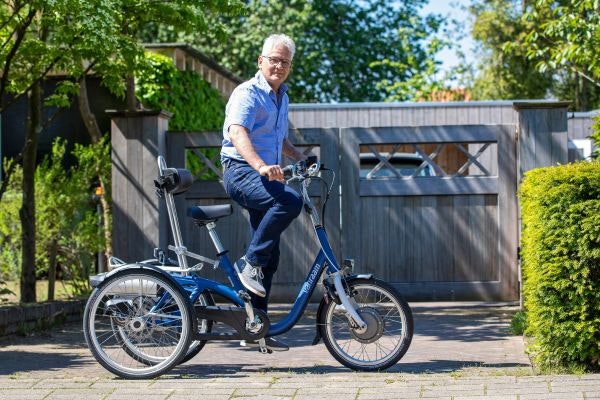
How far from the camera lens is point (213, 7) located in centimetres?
1002

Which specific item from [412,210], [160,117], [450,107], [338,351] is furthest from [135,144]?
[450,107]

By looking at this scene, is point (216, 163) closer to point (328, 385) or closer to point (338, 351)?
point (338, 351)

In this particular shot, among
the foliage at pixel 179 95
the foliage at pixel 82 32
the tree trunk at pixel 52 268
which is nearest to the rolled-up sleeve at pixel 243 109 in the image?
the foliage at pixel 82 32

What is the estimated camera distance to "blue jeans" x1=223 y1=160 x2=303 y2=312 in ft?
20.7

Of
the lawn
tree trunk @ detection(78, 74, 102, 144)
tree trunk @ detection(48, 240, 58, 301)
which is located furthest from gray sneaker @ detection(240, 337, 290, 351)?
tree trunk @ detection(78, 74, 102, 144)

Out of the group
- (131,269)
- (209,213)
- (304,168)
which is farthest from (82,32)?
(304,168)

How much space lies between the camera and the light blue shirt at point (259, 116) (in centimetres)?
643

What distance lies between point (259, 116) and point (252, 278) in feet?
3.09

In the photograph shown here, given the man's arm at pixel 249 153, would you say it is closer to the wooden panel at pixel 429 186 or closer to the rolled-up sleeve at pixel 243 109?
the rolled-up sleeve at pixel 243 109

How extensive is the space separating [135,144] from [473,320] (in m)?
3.38

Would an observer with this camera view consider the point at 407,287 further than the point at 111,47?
Yes

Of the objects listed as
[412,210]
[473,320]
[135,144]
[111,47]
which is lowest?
[473,320]

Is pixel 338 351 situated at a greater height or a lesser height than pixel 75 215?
lesser

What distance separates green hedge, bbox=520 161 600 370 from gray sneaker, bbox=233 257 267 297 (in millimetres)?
1532
